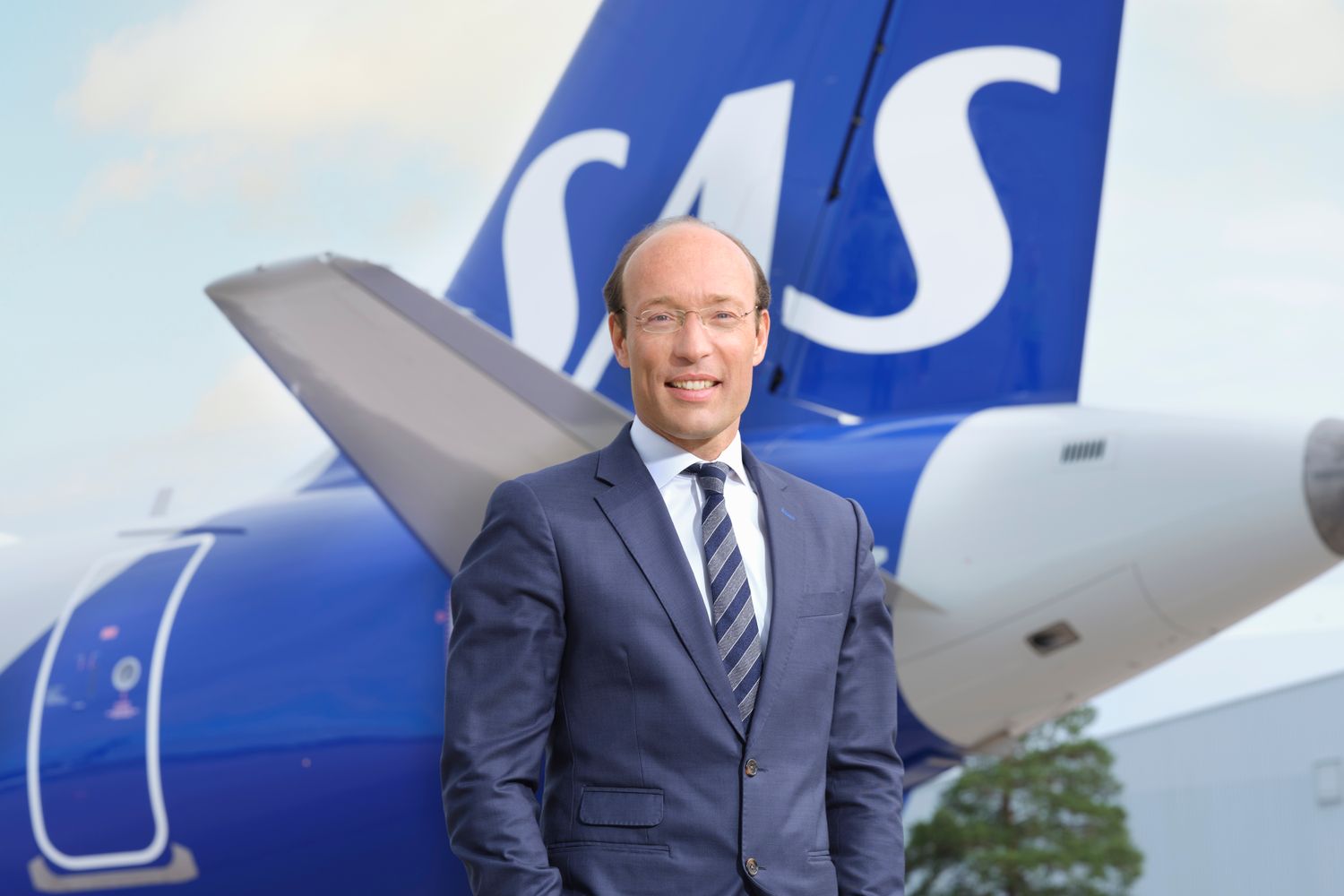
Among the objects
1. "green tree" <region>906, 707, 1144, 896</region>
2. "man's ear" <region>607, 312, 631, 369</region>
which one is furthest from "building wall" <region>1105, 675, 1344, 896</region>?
"man's ear" <region>607, 312, 631, 369</region>

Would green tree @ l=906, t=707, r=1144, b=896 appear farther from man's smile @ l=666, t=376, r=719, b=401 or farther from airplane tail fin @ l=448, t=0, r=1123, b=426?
man's smile @ l=666, t=376, r=719, b=401

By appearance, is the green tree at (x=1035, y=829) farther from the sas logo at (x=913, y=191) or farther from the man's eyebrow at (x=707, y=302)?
the man's eyebrow at (x=707, y=302)

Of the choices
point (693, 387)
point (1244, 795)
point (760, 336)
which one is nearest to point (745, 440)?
point (760, 336)

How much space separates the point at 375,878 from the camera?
5.41 meters

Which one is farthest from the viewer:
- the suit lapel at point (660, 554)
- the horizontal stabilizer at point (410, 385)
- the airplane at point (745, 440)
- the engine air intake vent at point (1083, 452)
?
the engine air intake vent at point (1083, 452)

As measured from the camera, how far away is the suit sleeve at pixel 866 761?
1.94 meters

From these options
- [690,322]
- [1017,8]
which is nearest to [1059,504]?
[1017,8]

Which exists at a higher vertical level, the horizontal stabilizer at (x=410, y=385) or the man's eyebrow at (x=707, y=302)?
the horizontal stabilizer at (x=410, y=385)

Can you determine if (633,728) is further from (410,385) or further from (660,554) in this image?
(410,385)

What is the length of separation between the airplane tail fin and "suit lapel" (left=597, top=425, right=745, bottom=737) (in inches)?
131

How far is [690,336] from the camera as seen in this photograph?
6.28 ft

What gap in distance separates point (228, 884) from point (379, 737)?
103cm

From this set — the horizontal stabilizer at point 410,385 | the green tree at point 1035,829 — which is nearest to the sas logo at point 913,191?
the horizontal stabilizer at point 410,385

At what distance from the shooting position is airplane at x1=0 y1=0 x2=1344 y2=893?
434cm
